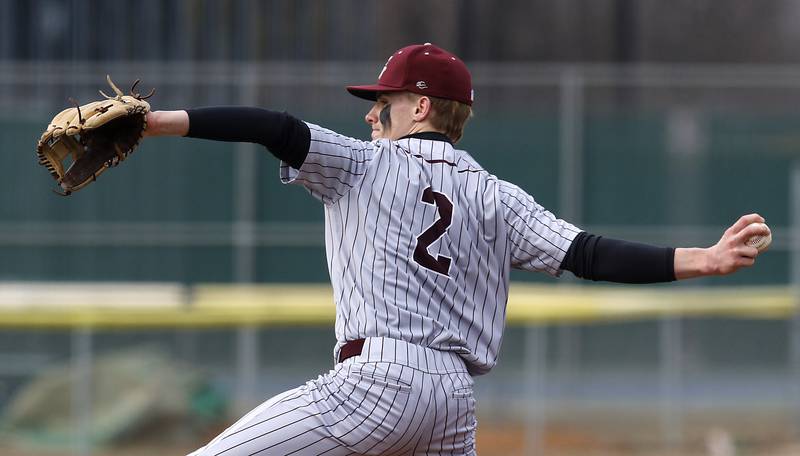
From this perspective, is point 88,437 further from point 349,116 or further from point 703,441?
point 703,441

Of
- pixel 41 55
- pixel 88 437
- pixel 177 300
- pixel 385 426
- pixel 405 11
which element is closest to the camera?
pixel 385 426

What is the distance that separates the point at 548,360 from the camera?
31.9 feet

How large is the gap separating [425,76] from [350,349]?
0.83 meters

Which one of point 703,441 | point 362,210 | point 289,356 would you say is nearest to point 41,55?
point 289,356

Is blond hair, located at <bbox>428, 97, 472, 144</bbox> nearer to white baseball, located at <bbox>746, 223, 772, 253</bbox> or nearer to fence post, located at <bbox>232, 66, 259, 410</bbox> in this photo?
white baseball, located at <bbox>746, 223, 772, 253</bbox>

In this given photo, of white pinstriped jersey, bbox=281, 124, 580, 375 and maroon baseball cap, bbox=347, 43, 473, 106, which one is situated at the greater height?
maroon baseball cap, bbox=347, 43, 473, 106

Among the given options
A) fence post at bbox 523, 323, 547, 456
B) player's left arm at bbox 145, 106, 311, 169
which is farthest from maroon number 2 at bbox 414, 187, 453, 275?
fence post at bbox 523, 323, 547, 456

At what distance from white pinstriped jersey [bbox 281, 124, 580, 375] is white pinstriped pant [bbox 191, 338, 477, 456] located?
2.7 inches

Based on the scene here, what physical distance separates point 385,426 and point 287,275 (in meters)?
6.95

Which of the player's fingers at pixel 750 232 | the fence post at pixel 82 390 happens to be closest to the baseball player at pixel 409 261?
the player's fingers at pixel 750 232

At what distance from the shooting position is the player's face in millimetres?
3699

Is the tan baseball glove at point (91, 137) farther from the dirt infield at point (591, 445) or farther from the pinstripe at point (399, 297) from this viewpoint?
the dirt infield at point (591, 445)

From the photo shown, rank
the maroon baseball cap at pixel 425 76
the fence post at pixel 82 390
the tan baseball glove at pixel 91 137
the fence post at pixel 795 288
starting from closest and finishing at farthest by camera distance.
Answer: the tan baseball glove at pixel 91 137 < the maroon baseball cap at pixel 425 76 < the fence post at pixel 82 390 < the fence post at pixel 795 288

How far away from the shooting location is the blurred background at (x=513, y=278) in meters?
9.58
